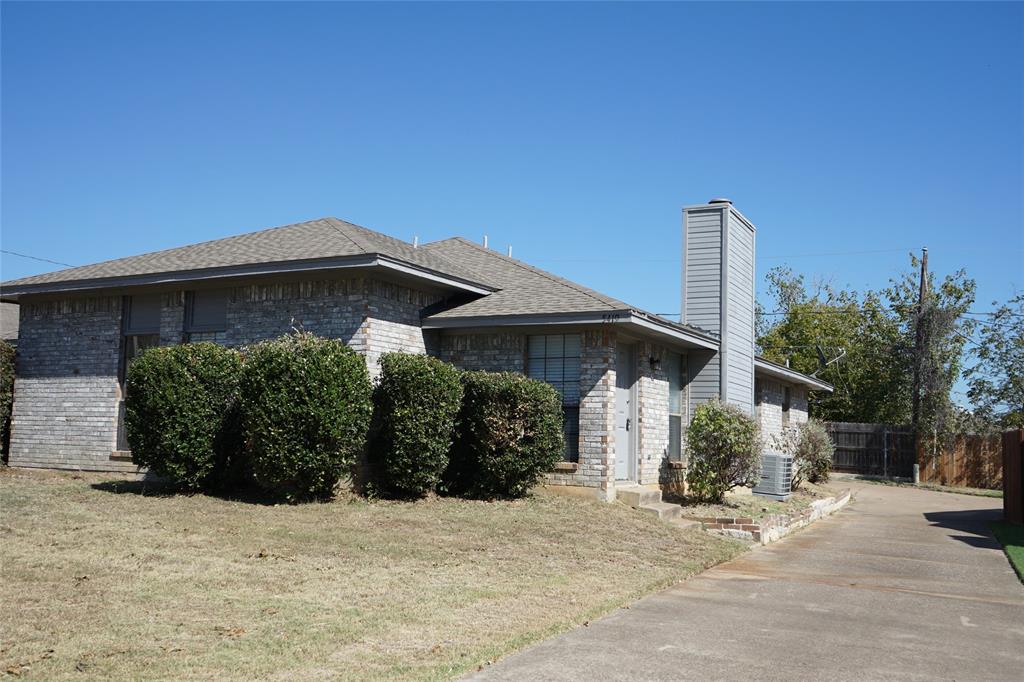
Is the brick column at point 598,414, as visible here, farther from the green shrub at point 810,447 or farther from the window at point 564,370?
the green shrub at point 810,447

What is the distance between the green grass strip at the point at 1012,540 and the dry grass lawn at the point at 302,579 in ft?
12.2

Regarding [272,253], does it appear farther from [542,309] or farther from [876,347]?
[876,347]

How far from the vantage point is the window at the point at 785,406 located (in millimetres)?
26641

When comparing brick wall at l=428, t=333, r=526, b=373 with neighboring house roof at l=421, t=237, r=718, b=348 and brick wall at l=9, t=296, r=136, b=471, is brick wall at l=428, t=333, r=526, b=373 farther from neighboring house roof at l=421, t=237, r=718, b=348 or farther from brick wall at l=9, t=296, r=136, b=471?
brick wall at l=9, t=296, r=136, b=471

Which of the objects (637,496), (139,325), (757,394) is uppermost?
(139,325)

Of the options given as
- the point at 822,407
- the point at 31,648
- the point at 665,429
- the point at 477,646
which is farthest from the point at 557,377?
the point at 822,407

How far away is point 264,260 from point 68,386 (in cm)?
524

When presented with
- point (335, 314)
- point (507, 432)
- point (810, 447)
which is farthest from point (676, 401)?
point (335, 314)

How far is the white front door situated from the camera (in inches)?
613

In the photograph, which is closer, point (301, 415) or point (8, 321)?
point (301, 415)

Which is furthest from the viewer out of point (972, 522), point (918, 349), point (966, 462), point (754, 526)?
point (918, 349)

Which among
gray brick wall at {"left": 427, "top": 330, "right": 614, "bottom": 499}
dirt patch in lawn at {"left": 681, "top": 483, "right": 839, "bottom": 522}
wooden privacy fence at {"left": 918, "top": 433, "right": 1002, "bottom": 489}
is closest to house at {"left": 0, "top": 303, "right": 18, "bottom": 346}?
gray brick wall at {"left": 427, "top": 330, "right": 614, "bottom": 499}

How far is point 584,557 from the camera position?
10.6 meters

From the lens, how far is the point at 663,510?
14.1m
